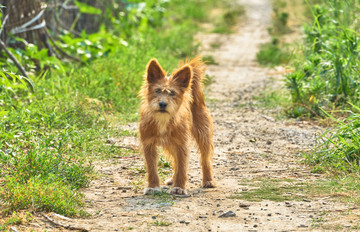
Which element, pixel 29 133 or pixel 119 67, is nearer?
pixel 29 133

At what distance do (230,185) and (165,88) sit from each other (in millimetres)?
1220

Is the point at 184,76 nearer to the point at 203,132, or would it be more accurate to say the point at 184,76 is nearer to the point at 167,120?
the point at 167,120

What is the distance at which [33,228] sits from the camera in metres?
4.66

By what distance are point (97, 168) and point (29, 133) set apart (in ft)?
2.78

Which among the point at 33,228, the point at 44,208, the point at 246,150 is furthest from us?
the point at 246,150

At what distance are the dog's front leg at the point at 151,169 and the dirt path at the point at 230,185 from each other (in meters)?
0.13

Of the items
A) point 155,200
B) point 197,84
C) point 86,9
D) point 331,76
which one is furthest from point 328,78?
point 86,9

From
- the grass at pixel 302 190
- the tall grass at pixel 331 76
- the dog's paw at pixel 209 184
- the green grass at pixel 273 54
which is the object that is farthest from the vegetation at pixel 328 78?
the green grass at pixel 273 54

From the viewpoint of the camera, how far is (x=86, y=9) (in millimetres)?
12469

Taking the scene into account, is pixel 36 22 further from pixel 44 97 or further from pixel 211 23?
pixel 211 23

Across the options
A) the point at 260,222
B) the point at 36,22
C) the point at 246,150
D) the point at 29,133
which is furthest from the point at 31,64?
the point at 260,222

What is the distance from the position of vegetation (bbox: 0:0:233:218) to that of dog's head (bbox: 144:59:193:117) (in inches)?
38.5

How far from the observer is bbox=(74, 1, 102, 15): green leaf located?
40.6 feet

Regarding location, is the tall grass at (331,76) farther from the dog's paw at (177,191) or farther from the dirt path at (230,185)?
the dog's paw at (177,191)
